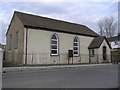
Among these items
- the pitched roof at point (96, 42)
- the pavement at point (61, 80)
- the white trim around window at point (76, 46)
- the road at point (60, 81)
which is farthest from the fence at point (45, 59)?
the road at point (60, 81)

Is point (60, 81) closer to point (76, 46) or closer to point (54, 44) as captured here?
point (54, 44)

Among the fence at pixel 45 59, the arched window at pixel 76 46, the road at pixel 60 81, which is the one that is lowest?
the road at pixel 60 81

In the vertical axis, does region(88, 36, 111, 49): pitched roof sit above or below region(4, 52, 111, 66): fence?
above

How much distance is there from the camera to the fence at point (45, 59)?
3050 cm

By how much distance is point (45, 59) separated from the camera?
3234 cm

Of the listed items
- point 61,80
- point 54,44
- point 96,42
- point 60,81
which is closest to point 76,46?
point 96,42

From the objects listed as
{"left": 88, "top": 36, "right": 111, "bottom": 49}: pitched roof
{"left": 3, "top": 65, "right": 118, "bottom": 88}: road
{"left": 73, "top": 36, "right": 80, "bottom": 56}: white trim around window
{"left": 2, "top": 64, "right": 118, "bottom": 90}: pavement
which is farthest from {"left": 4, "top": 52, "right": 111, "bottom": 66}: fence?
{"left": 3, "top": 65, "right": 118, "bottom": 88}: road

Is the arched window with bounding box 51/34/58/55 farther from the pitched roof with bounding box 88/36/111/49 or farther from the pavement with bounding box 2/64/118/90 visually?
the pavement with bounding box 2/64/118/90

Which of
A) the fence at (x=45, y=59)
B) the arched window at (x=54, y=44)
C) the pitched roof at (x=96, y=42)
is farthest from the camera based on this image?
the pitched roof at (x=96, y=42)

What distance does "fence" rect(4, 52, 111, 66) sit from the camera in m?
30.5

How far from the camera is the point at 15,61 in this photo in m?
33.0

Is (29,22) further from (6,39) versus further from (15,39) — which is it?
(6,39)

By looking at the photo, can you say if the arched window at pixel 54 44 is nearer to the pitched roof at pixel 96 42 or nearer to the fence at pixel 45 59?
the fence at pixel 45 59

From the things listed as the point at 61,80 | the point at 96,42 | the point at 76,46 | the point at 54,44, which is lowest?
the point at 61,80
